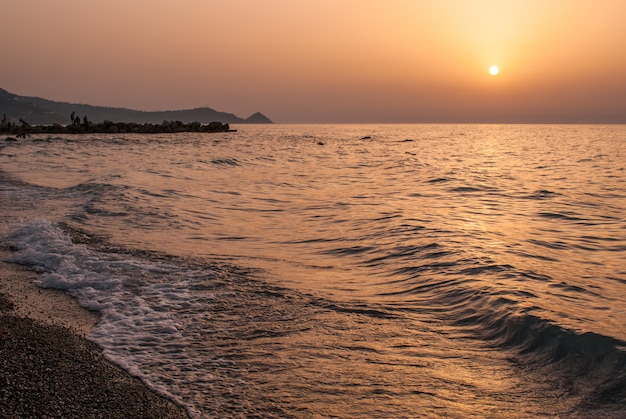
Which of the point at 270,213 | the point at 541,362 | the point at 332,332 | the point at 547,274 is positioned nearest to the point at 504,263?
the point at 547,274

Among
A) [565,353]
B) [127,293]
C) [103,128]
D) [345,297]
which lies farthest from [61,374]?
[103,128]

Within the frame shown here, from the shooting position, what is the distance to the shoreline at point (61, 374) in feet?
11.9

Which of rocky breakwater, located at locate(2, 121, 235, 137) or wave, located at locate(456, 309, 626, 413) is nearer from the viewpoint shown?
wave, located at locate(456, 309, 626, 413)

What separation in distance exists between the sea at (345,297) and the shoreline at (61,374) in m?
0.21

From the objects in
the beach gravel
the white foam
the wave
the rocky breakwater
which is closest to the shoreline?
the beach gravel

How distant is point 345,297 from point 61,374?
3.66 meters

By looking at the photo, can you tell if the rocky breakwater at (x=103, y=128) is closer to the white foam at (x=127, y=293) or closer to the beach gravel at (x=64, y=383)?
the white foam at (x=127, y=293)

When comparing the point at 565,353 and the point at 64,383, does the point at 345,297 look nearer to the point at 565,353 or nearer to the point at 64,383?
the point at 565,353

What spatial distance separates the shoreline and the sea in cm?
21

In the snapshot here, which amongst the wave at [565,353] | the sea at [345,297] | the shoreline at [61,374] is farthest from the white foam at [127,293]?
the wave at [565,353]

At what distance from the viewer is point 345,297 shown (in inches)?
262

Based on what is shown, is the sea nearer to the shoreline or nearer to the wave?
the wave

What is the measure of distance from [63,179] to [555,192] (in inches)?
784

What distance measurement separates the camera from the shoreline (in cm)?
362
